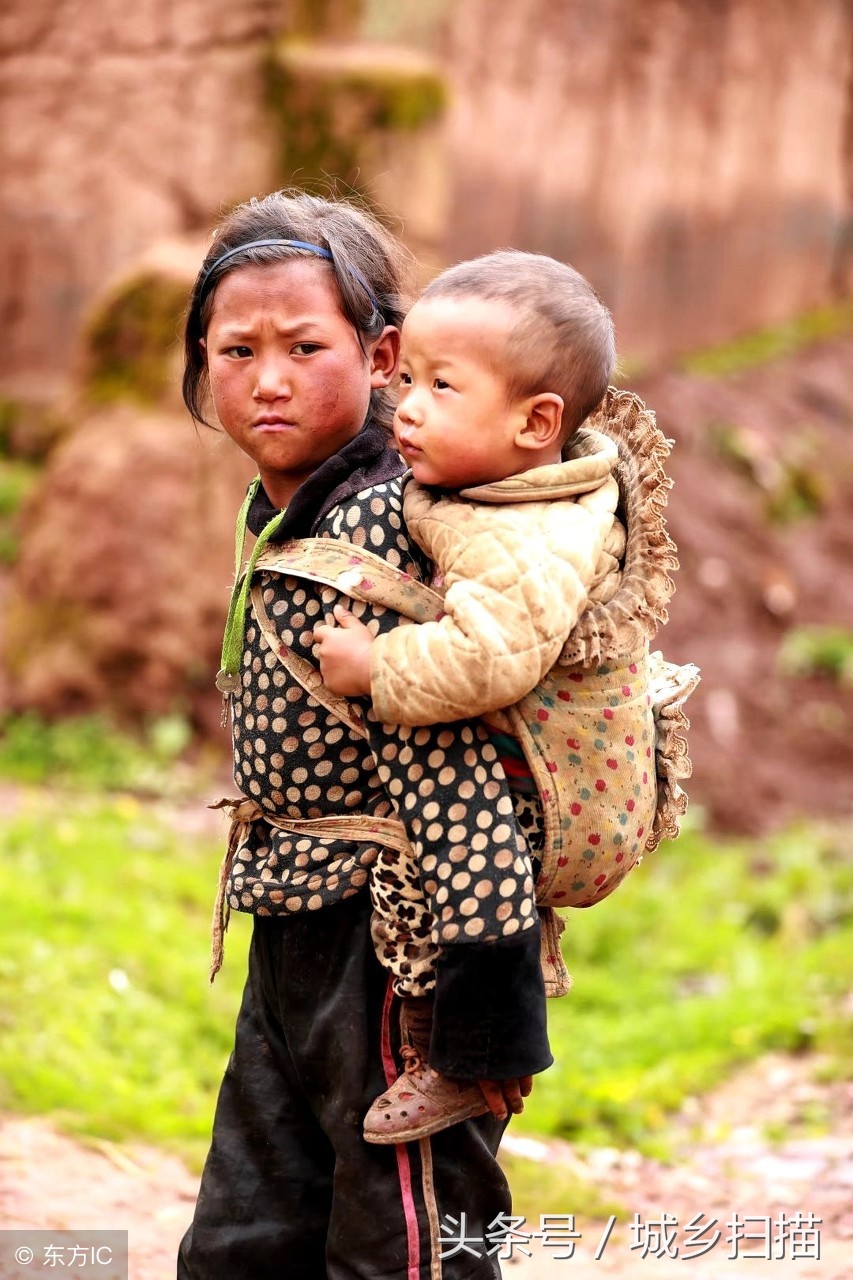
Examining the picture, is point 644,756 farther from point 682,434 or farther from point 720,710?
point 682,434

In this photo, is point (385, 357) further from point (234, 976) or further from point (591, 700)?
point (234, 976)

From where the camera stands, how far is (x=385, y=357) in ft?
8.14

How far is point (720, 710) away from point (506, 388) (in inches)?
227

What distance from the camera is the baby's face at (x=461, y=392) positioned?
2.14m

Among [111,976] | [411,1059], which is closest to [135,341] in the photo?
[111,976]

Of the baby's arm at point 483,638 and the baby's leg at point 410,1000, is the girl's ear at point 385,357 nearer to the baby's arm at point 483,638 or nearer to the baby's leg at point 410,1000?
the baby's arm at point 483,638

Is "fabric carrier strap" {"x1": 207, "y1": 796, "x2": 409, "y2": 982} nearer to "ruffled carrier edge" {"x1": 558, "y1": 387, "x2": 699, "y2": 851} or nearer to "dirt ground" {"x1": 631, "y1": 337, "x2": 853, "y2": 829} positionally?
"ruffled carrier edge" {"x1": 558, "y1": 387, "x2": 699, "y2": 851}

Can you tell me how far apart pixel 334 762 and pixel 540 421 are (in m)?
0.57

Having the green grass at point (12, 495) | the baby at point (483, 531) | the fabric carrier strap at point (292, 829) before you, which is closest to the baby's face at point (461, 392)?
the baby at point (483, 531)

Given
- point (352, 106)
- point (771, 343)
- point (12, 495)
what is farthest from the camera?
point (771, 343)

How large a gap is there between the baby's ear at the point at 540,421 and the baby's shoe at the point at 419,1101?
2.60 feet

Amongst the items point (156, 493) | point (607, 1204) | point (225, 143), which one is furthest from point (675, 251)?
point (607, 1204)

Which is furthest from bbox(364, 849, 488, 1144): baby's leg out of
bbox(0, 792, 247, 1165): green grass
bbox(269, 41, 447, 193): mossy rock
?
bbox(269, 41, 447, 193): mossy rock

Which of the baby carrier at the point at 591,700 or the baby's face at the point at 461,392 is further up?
the baby's face at the point at 461,392
